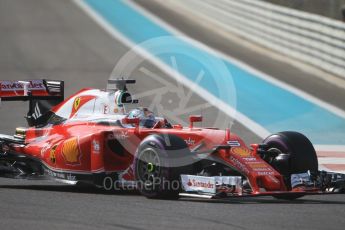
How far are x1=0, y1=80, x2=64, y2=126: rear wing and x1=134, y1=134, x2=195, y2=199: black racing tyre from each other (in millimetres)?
2736

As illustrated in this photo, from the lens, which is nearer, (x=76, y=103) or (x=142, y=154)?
(x=142, y=154)

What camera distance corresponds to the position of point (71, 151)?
12.6 meters

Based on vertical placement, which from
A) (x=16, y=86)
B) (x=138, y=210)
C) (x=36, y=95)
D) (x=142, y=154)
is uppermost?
(x=16, y=86)

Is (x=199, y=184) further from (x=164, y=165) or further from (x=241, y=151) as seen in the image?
(x=241, y=151)

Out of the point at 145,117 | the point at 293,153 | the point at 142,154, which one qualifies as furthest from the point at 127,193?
the point at 293,153

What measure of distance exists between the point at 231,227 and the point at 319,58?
55.0 ft

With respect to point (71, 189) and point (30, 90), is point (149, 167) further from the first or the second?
point (30, 90)

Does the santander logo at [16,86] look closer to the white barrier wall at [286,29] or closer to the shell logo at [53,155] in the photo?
the shell logo at [53,155]

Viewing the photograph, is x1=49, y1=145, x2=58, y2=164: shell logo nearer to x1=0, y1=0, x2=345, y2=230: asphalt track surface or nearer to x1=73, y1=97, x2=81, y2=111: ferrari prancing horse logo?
x1=0, y1=0, x2=345, y2=230: asphalt track surface

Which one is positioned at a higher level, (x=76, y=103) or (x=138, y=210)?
(x=76, y=103)

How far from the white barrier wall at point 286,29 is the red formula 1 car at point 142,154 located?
11.5 m

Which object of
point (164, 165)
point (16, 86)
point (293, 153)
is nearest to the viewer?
point (164, 165)

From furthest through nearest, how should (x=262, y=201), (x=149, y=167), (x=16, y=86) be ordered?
(x=16, y=86), (x=149, y=167), (x=262, y=201)

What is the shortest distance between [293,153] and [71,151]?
9.04ft
